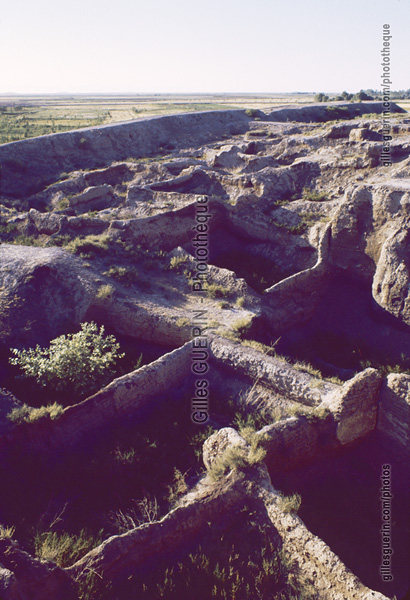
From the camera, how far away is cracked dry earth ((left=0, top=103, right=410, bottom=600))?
5.85 meters

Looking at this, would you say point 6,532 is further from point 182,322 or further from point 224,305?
point 224,305

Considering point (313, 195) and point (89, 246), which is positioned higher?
point (313, 195)

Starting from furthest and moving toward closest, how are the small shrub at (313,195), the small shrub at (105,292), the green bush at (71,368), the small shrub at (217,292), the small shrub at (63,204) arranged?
the small shrub at (63,204) → the small shrub at (313,195) → the small shrub at (217,292) → the small shrub at (105,292) → the green bush at (71,368)

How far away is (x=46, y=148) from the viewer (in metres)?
29.0

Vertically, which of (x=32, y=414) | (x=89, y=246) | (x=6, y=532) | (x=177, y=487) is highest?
(x=89, y=246)

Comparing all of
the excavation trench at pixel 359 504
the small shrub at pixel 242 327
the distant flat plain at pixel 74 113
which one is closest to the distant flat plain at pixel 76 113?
the distant flat plain at pixel 74 113

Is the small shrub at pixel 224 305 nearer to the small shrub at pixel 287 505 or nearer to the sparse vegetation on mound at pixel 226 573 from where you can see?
the small shrub at pixel 287 505

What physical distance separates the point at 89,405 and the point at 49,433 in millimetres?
876

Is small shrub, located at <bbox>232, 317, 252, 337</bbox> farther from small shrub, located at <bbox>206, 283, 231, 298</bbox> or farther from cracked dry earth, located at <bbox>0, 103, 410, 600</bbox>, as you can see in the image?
small shrub, located at <bbox>206, 283, 231, 298</bbox>

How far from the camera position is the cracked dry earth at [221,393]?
585 cm

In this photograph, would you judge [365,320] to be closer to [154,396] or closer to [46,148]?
[154,396]

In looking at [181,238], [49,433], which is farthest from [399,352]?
[49,433]

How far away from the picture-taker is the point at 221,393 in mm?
9531

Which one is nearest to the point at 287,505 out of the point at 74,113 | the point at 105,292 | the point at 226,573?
the point at 226,573
